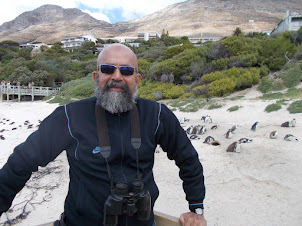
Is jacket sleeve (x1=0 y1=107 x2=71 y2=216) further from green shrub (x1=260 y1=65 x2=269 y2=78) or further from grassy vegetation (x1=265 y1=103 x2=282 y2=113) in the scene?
green shrub (x1=260 y1=65 x2=269 y2=78)

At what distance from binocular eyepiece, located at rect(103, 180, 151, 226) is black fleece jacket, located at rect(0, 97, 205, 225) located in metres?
0.08

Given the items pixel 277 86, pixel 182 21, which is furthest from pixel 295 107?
pixel 182 21

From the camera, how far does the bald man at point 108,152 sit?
4.20 ft

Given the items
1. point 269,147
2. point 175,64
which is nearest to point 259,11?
point 175,64

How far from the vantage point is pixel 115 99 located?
141 cm

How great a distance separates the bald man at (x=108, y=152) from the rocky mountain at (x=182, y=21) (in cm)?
7841

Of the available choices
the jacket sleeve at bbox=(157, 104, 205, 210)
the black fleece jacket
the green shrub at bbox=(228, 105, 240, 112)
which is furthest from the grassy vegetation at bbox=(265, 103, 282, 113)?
the black fleece jacket

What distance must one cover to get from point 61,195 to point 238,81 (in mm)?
12974

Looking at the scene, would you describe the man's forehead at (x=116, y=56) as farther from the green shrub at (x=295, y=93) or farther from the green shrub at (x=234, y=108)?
the green shrub at (x=295, y=93)

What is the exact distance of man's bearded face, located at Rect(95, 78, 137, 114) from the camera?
4.62ft

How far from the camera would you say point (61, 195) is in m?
3.66

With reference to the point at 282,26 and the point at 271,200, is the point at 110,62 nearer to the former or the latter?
the point at 271,200

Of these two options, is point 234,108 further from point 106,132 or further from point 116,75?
point 106,132

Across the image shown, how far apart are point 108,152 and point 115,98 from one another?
35 cm
